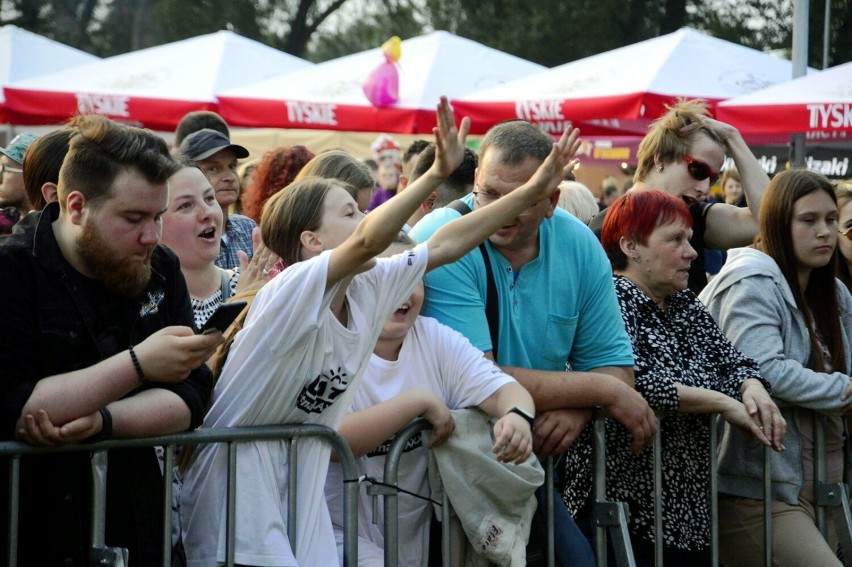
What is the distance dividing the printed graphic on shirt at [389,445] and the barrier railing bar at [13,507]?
1.18 m

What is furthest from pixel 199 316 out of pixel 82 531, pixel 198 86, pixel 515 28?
pixel 515 28

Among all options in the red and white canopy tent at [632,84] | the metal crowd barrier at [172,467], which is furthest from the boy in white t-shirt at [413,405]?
the red and white canopy tent at [632,84]

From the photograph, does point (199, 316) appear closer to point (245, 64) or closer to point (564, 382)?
point (564, 382)

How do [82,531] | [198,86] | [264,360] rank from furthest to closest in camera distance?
[198,86], [264,360], [82,531]

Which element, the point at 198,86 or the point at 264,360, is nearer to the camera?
the point at 264,360

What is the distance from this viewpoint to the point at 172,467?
123 inches

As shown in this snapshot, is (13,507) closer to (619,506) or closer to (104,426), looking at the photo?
(104,426)

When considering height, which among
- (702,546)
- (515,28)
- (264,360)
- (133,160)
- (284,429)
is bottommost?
(702,546)

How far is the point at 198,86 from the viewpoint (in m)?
11.5

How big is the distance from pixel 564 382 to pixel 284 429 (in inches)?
43.2

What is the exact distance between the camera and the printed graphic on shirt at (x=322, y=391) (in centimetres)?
324

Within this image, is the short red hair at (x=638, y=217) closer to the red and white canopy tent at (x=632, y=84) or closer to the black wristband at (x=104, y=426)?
the black wristband at (x=104, y=426)

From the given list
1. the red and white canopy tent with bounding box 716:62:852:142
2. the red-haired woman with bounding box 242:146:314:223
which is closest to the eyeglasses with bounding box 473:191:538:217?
the red-haired woman with bounding box 242:146:314:223

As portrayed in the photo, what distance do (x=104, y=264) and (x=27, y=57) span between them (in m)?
11.2
